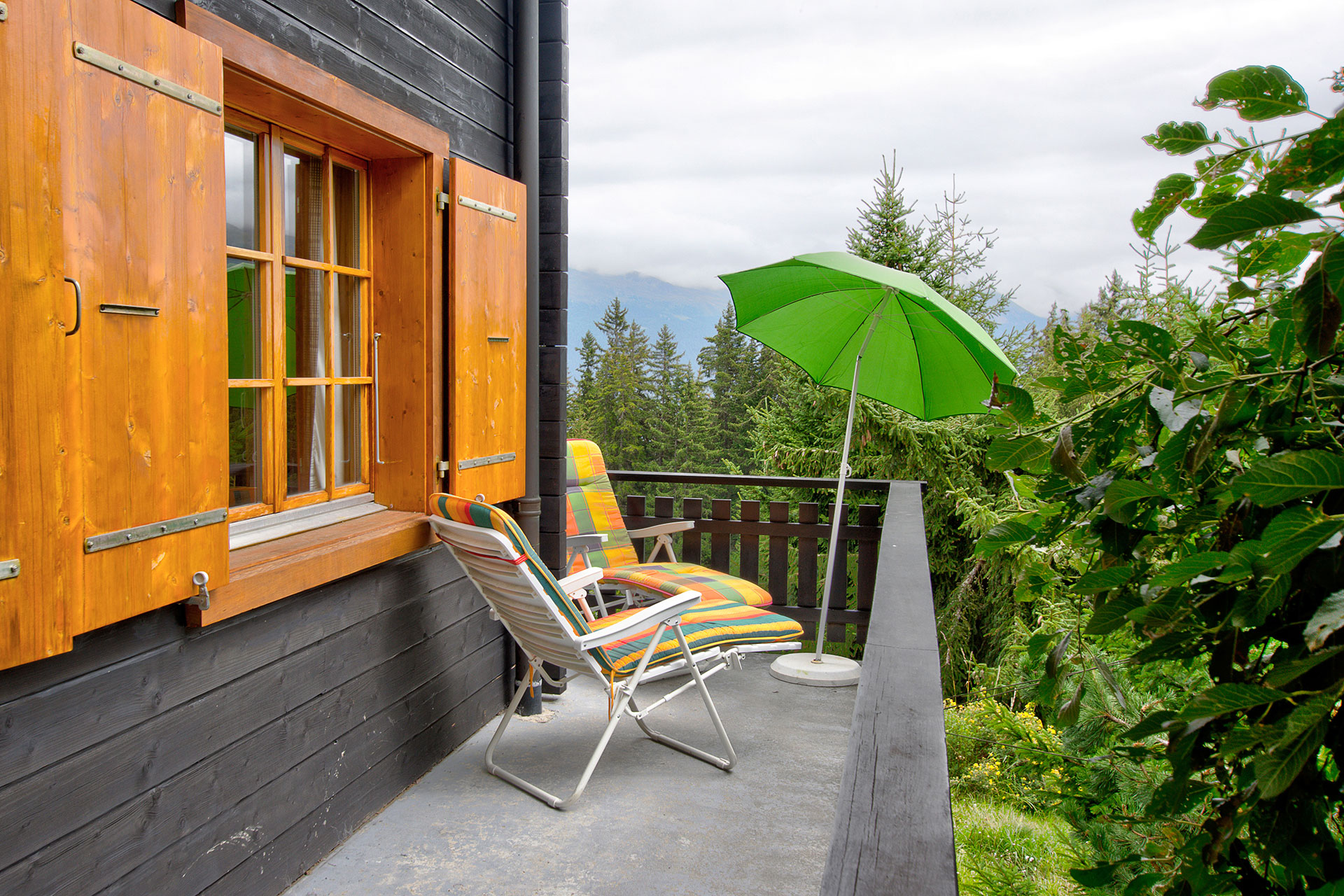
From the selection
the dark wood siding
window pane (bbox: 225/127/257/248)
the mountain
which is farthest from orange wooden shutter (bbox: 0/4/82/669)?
the mountain

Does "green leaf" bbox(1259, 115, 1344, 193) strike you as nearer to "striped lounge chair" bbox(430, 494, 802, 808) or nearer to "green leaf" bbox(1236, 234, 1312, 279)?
"green leaf" bbox(1236, 234, 1312, 279)

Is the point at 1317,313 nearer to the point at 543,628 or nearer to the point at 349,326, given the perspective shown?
the point at 543,628

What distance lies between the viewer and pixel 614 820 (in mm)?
2705

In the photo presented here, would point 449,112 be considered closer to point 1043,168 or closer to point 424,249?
point 424,249

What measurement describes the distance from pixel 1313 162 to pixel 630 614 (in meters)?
2.65

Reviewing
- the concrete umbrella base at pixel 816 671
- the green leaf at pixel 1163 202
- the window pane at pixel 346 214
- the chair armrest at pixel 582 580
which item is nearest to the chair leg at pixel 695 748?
the chair armrest at pixel 582 580

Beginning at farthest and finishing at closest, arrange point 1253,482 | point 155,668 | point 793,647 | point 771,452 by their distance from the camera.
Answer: point 771,452, point 793,647, point 155,668, point 1253,482

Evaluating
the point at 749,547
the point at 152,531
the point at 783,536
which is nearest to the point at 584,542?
the point at 749,547

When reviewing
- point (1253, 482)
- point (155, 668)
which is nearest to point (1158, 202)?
point (1253, 482)

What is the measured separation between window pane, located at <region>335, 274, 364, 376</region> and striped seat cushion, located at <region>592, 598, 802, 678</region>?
3.89 ft

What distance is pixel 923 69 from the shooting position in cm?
8462

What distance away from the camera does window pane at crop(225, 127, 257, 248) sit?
2225 millimetres

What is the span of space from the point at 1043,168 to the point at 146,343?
10619cm

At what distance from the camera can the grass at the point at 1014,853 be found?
1852 mm
